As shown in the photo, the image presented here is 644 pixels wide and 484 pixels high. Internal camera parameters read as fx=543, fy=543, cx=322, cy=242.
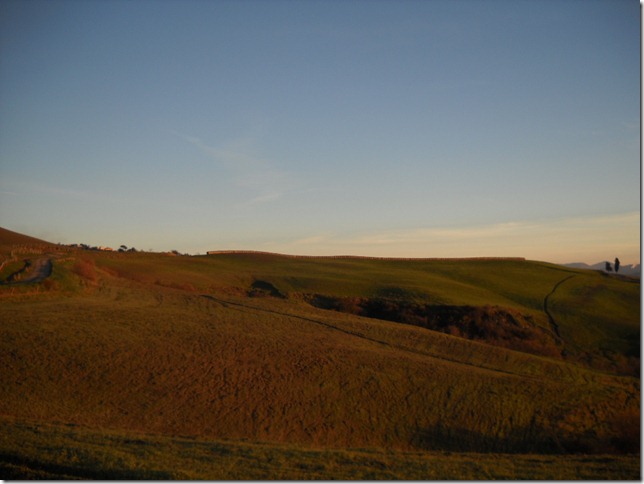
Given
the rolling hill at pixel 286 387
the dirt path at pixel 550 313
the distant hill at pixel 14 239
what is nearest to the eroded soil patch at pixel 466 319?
the rolling hill at pixel 286 387

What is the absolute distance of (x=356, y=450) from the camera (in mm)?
16641

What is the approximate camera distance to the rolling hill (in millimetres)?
14549

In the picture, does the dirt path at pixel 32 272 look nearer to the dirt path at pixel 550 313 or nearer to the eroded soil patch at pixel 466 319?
the eroded soil patch at pixel 466 319

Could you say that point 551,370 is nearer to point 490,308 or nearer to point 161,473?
point 490,308

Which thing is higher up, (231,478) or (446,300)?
(446,300)

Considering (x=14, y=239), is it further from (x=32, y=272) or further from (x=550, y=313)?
(x=550, y=313)

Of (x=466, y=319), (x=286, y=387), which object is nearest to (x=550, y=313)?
(x=466, y=319)

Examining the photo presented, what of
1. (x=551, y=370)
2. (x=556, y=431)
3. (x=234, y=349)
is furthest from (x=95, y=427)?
(x=551, y=370)

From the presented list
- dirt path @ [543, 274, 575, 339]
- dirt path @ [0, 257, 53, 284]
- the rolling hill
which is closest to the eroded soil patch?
the rolling hill

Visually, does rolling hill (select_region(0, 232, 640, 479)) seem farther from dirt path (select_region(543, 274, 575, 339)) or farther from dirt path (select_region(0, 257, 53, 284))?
dirt path (select_region(0, 257, 53, 284))

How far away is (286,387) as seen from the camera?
875 inches

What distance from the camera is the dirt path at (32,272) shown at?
3447cm

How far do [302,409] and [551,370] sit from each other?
1495 cm

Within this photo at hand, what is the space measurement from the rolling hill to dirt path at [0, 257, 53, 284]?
3.25 feet
